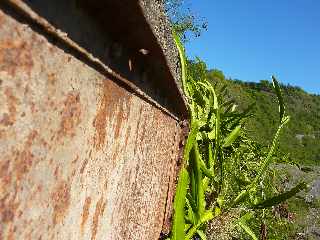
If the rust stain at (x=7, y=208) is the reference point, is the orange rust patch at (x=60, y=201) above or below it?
above

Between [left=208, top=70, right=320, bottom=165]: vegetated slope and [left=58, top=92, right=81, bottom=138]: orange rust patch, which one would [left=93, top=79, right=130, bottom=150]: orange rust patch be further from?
[left=208, top=70, right=320, bottom=165]: vegetated slope

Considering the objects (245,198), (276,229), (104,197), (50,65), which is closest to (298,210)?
(276,229)

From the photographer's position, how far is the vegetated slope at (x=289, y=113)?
14.0 metres

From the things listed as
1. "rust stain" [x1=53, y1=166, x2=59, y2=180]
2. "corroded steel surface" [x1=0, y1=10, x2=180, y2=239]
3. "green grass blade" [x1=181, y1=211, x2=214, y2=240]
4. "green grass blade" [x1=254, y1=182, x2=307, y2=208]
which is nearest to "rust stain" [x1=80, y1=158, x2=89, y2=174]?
"corroded steel surface" [x1=0, y1=10, x2=180, y2=239]

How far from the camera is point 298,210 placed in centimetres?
659

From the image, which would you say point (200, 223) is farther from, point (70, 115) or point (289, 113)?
point (289, 113)

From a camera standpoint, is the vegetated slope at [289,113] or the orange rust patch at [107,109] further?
the vegetated slope at [289,113]

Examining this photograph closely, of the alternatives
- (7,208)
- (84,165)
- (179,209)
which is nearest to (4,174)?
(7,208)

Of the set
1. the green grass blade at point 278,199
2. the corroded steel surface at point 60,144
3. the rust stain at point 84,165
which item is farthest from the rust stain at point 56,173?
the green grass blade at point 278,199

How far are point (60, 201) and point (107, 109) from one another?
26cm

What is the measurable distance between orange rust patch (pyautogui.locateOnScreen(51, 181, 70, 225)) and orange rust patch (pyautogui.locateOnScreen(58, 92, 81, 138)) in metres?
0.08

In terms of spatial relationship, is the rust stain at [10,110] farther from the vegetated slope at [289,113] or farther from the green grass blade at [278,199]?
the vegetated slope at [289,113]

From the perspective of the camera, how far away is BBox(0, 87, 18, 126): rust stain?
47 cm

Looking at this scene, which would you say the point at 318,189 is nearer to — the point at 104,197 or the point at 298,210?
the point at 298,210
